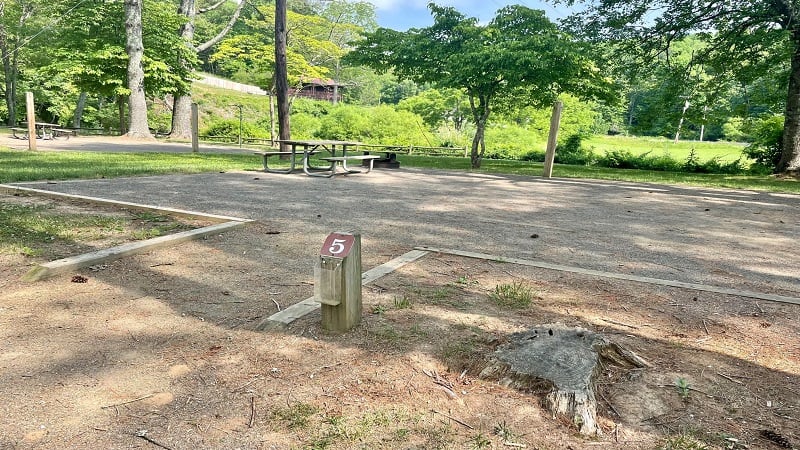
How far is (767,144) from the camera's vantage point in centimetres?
1566

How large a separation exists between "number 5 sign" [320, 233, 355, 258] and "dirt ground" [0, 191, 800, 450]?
1.30 feet

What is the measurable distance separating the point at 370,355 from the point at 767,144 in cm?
1805

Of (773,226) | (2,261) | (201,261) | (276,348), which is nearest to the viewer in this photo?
(276,348)

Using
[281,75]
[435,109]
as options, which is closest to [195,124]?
[281,75]

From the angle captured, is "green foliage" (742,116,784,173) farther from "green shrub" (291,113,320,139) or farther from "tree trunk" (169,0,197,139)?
"green shrub" (291,113,320,139)

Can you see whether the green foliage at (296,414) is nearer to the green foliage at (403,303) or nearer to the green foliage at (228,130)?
the green foliage at (403,303)

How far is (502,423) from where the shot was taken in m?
1.71

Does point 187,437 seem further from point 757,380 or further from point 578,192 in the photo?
point 578,192

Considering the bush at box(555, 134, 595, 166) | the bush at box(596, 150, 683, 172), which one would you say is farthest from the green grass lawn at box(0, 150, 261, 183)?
the bush at box(555, 134, 595, 166)

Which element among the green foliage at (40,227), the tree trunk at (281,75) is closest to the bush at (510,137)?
the tree trunk at (281,75)

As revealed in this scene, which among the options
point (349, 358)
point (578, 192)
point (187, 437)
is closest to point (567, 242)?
point (349, 358)

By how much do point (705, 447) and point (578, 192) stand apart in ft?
27.1

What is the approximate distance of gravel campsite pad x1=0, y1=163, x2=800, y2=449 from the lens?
165cm

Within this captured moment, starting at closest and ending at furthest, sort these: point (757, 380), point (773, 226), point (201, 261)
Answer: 1. point (757, 380)
2. point (201, 261)
3. point (773, 226)
